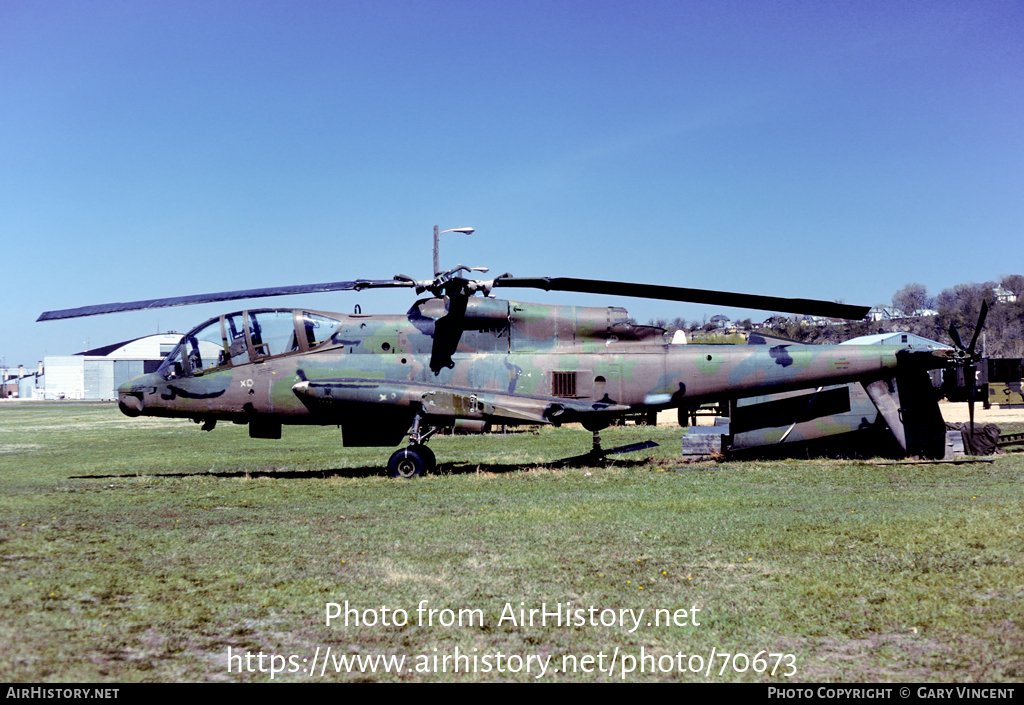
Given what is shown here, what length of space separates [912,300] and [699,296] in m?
117

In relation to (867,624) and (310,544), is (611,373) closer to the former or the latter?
(310,544)

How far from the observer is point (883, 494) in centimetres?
1364

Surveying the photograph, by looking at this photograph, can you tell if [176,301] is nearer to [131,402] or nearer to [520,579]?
[131,402]

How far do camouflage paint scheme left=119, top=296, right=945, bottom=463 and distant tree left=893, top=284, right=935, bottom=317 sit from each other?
Answer: 109 meters

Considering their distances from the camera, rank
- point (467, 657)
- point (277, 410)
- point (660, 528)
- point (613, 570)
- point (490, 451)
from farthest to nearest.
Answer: point (490, 451), point (277, 410), point (660, 528), point (613, 570), point (467, 657)

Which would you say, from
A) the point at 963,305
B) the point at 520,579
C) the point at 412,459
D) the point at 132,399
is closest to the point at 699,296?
the point at 412,459

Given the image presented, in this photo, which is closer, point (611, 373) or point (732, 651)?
point (732, 651)

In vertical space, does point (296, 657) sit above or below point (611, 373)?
below

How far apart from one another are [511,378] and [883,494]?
295 inches

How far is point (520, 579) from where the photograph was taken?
809 cm

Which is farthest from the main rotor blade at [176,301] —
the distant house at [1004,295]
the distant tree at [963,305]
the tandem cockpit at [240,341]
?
the distant house at [1004,295]

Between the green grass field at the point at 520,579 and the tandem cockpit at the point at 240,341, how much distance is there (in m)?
2.84

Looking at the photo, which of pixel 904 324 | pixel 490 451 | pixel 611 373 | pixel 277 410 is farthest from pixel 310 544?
pixel 904 324
